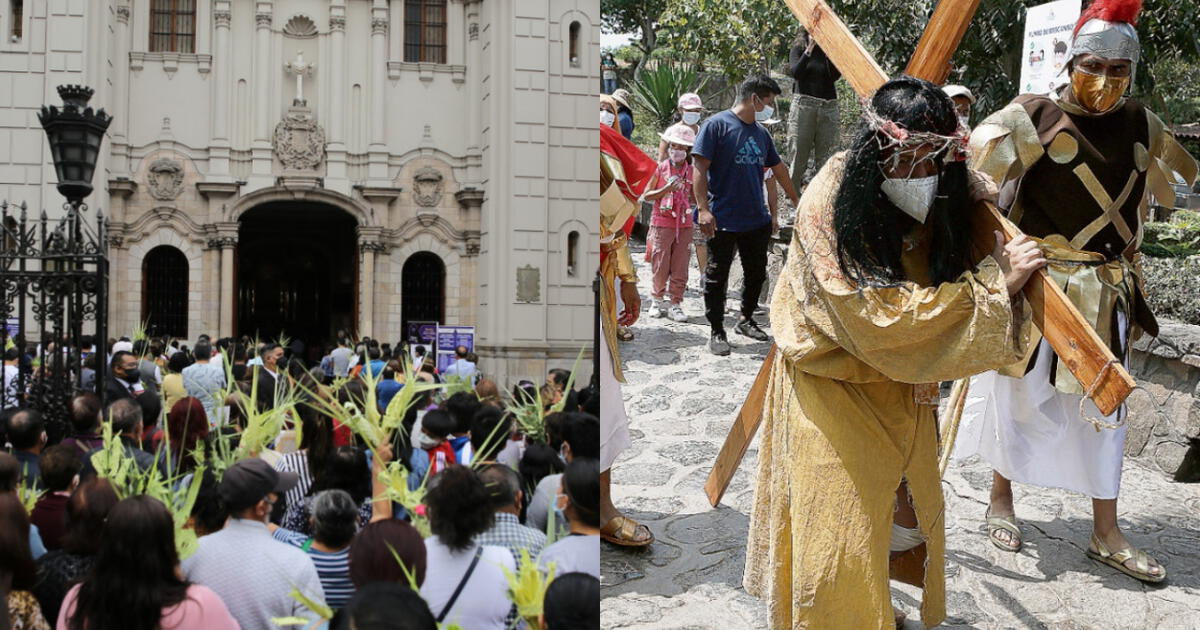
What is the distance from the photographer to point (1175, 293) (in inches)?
216

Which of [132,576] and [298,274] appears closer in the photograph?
[132,576]

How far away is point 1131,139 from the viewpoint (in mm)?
3176

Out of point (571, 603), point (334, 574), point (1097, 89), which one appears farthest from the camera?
point (1097, 89)

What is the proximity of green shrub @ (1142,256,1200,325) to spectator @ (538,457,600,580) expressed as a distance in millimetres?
4132

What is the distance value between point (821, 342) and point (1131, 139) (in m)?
1.68

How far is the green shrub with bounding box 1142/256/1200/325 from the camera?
5.38m

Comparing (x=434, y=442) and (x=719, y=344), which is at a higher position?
(x=719, y=344)

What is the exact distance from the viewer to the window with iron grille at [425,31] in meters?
16.3

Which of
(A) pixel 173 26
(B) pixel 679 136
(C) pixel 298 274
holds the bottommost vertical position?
(C) pixel 298 274

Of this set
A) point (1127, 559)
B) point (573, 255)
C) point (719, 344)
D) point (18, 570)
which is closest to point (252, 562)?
point (18, 570)

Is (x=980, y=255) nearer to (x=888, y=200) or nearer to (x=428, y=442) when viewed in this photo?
(x=888, y=200)

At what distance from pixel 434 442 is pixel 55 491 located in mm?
1365

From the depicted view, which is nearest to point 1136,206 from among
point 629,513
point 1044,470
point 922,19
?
point 1044,470

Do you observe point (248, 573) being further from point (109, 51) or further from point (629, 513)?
point (109, 51)
